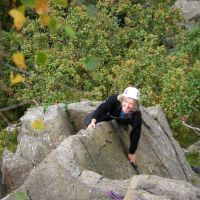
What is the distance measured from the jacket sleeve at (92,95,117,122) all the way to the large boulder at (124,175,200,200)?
7.46 feet

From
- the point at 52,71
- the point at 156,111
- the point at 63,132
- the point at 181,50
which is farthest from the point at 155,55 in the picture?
the point at 63,132

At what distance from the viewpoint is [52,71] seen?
21078 millimetres


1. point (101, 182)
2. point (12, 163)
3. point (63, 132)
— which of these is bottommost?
point (12, 163)

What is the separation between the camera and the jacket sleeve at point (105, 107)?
31.9ft

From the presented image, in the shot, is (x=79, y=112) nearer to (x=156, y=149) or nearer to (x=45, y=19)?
(x=156, y=149)

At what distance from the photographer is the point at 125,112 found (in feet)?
31.8

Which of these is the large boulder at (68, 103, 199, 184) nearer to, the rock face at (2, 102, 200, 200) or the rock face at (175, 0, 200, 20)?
the rock face at (2, 102, 200, 200)

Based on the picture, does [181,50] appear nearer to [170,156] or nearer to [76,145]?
[170,156]

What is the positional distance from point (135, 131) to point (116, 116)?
457 mm

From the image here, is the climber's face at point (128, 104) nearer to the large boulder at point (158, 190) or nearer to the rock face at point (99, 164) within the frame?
the rock face at point (99, 164)

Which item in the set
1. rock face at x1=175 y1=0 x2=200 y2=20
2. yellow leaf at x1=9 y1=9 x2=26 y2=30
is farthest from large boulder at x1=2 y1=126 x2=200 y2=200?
rock face at x1=175 y1=0 x2=200 y2=20

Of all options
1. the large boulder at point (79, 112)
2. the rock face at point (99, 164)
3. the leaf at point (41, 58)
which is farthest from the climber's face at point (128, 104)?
the leaf at point (41, 58)

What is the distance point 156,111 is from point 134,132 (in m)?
4.11

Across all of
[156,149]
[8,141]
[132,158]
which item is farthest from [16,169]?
[132,158]
